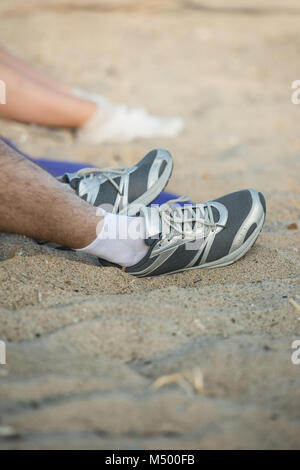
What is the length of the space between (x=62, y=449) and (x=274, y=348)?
0.53m

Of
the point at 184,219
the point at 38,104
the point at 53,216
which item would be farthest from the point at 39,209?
the point at 38,104

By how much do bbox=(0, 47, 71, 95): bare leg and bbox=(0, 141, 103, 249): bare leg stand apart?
1.43 meters

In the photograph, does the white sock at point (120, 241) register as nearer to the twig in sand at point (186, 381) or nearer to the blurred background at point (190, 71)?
the twig in sand at point (186, 381)

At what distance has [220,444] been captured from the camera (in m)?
0.90

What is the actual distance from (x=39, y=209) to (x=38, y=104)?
A: 1.53 m

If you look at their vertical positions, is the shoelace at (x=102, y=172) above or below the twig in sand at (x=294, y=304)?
above

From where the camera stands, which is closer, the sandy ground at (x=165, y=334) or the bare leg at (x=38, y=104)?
the sandy ground at (x=165, y=334)

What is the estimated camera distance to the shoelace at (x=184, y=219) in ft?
4.72

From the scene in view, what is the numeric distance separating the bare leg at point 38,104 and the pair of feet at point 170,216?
1.17 metres

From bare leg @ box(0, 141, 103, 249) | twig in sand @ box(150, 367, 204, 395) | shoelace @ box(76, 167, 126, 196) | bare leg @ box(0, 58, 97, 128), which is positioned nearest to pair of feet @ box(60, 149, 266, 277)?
shoelace @ box(76, 167, 126, 196)

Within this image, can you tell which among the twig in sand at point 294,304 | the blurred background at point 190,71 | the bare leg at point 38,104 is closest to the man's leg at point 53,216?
the twig in sand at point 294,304

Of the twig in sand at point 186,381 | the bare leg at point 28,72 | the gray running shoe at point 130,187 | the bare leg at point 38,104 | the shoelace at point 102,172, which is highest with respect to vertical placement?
the bare leg at point 28,72

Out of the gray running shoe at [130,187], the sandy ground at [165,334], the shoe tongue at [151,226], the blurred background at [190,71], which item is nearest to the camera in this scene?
the sandy ground at [165,334]

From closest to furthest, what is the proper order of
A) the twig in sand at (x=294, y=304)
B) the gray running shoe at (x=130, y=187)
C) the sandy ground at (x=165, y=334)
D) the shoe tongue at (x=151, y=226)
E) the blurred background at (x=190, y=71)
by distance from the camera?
1. the sandy ground at (x=165, y=334)
2. the twig in sand at (x=294, y=304)
3. the shoe tongue at (x=151, y=226)
4. the gray running shoe at (x=130, y=187)
5. the blurred background at (x=190, y=71)
